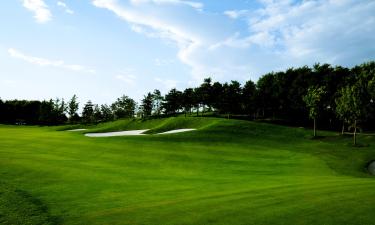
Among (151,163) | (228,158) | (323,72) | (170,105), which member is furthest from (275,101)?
(151,163)

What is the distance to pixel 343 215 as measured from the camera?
1653 centimetres

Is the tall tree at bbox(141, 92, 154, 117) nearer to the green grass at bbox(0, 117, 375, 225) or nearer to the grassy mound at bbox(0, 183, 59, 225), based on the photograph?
the green grass at bbox(0, 117, 375, 225)

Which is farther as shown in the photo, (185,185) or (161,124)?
(161,124)

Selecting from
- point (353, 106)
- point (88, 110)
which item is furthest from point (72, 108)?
point (353, 106)

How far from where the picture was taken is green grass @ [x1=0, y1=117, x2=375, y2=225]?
16547mm

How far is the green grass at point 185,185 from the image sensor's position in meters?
16.5

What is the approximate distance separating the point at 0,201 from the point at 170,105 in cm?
12581

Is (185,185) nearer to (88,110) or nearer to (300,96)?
(300,96)

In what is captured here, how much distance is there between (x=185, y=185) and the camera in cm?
2706

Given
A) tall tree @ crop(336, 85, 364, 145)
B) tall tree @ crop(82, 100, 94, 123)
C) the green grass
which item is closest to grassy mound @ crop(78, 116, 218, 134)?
the green grass

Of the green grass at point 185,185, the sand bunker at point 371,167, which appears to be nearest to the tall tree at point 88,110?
the green grass at point 185,185

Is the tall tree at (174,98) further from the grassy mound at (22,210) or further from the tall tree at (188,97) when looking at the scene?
the grassy mound at (22,210)

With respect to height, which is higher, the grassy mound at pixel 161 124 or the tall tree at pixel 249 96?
the tall tree at pixel 249 96

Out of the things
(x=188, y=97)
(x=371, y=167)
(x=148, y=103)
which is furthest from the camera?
(x=148, y=103)
